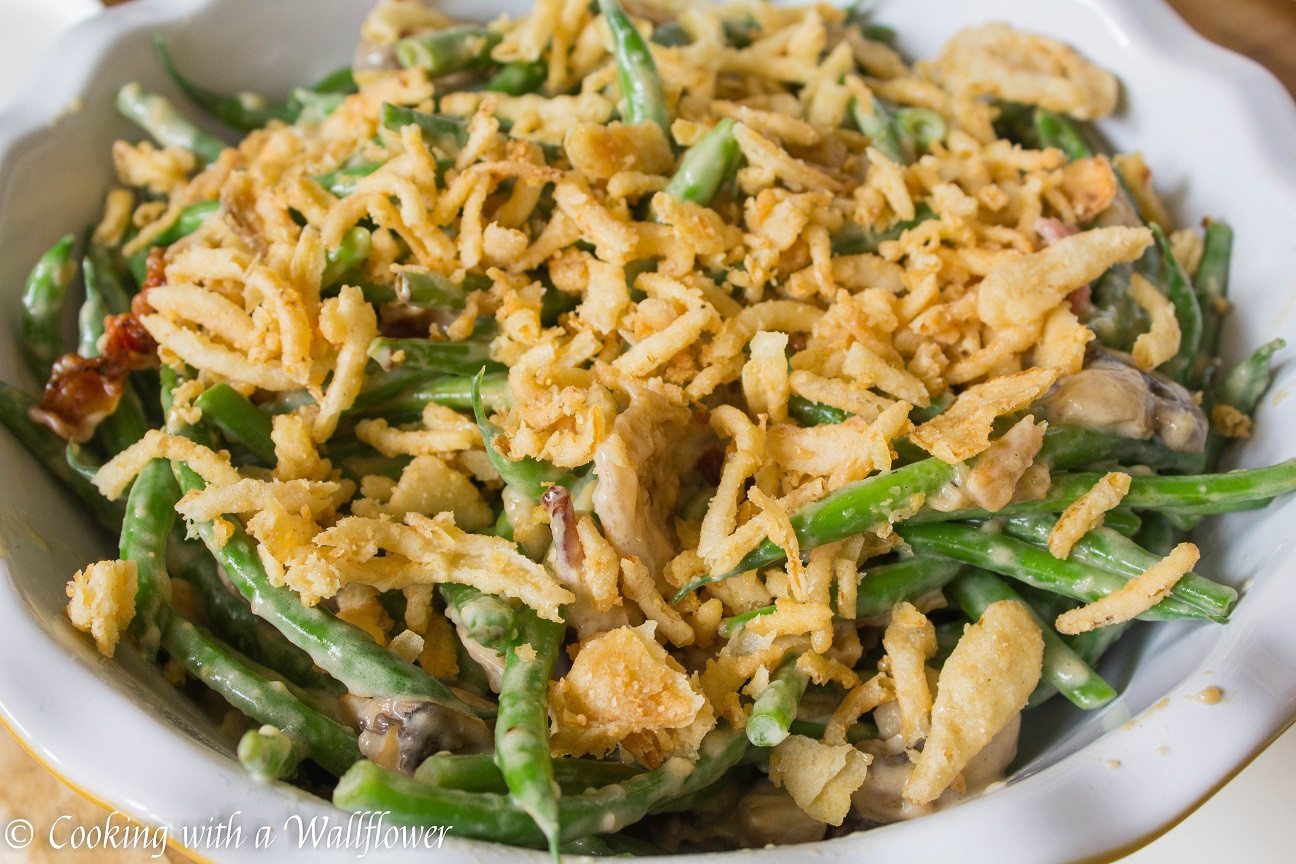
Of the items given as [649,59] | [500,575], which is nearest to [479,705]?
[500,575]

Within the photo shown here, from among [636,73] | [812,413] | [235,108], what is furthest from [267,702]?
[235,108]

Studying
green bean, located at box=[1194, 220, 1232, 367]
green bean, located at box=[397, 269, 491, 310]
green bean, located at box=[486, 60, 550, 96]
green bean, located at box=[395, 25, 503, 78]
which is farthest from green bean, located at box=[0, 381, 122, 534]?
green bean, located at box=[1194, 220, 1232, 367]

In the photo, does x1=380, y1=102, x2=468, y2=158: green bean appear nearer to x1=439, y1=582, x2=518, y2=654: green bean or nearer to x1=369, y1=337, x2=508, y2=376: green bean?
x1=369, y1=337, x2=508, y2=376: green bean

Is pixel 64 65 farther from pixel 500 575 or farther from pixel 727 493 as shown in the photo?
pixel 727 493

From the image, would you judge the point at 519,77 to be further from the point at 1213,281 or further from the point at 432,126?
the point at 1213,281

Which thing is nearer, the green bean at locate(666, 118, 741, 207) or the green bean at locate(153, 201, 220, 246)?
the green bean at locate(666, 118, 741, 207)

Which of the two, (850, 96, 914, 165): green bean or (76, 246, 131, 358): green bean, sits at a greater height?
(850, 96, 914, 165): green bean

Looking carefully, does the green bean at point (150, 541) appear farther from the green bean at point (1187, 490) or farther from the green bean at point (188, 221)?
the green bean at point (1187, 490)
